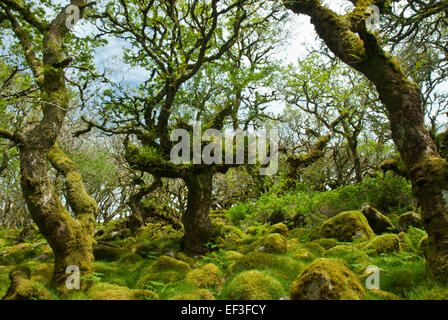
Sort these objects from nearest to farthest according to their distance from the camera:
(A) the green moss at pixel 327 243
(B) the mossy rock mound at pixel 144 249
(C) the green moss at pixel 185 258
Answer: (A) the green moss at pixel 327 243 → (C) the green moss at pixel 185 258 → (B) the mossy rock mound at pixel 144 249

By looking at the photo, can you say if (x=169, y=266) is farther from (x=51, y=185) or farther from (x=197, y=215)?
(x=51, y=185)

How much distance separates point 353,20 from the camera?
18.2 feet

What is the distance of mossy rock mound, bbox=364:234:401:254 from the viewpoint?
218 inches

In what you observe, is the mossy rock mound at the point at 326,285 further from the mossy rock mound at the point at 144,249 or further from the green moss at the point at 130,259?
the mossy rock mound at the point at 144,249

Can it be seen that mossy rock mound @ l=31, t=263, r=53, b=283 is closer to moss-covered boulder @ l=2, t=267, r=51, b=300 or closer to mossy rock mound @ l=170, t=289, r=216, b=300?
moss-covered boulder @ l=2, t=267, r=51, b=300

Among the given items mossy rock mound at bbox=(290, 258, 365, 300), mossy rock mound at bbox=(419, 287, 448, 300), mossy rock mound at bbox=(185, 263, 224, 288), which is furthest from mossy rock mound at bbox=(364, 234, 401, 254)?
mossy rock mound at bbox=(185, 263, 224, 288)

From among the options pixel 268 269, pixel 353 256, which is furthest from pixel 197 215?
pixel 353 256

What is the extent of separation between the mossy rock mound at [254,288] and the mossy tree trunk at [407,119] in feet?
6.80

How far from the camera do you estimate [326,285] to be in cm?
345

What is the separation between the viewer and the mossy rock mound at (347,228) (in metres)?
7.11

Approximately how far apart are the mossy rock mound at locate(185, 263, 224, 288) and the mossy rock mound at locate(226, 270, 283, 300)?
104cm

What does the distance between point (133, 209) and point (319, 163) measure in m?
14.8

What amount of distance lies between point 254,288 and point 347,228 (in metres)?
4.40

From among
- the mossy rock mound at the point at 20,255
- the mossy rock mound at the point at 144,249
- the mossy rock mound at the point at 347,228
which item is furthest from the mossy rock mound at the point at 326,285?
the mossy rock mound at the point at 20,255
